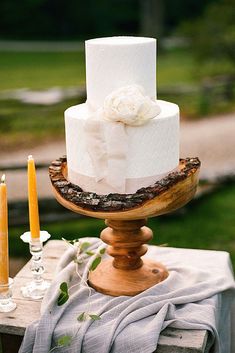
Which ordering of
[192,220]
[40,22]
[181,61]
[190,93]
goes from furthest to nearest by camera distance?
[40,22] < [181,61] < [190,93] < [192,220]

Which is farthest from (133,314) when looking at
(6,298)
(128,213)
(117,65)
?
(117,65)

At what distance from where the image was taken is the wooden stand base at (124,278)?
82.0 inches

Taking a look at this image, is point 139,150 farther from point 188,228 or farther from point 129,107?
point 188,228

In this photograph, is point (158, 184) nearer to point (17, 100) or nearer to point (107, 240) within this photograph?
point (107, 240)

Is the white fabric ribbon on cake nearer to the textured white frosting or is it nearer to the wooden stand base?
the textured white frosting

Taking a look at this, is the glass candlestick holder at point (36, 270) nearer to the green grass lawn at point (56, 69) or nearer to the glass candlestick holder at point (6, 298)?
the glass candlestick holder at point (6, 298)

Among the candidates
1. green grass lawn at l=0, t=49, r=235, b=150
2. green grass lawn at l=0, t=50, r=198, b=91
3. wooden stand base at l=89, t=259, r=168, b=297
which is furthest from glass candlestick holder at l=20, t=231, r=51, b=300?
green grass lawn at l=0, t=50, r=198, b=91

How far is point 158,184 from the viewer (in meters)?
1.94

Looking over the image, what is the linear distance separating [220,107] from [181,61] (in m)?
5.64

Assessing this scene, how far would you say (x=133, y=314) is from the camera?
76.3 inches

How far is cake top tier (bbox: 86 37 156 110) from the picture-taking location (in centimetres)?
191

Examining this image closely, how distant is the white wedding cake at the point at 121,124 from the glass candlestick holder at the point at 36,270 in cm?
26

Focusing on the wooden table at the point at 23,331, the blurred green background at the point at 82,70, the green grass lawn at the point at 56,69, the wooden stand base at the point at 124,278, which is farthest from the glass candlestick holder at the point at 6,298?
the green grass lawn at the point at 56,69

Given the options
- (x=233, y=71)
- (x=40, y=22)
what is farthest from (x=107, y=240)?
(x=40, y=22)
